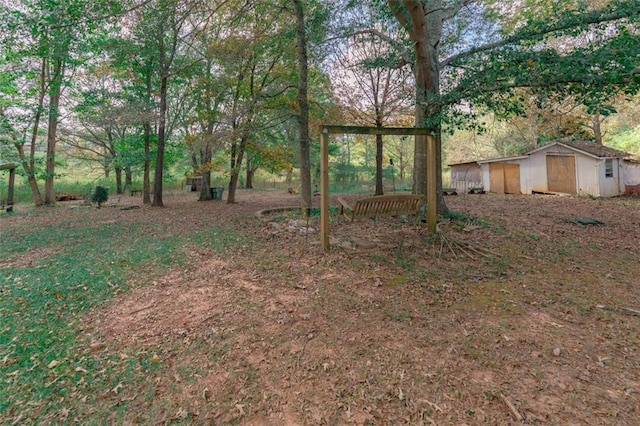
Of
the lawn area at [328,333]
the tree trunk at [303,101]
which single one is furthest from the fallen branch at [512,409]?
the tree trunk at [303,101]

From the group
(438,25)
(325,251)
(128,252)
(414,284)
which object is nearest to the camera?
(414,284)

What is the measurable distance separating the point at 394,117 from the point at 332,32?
256 inches

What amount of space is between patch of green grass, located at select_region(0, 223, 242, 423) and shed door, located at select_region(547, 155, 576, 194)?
16.6m

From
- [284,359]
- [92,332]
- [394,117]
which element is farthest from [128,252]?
[394,117]

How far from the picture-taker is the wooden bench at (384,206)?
4820mm

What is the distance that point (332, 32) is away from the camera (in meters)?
7.74

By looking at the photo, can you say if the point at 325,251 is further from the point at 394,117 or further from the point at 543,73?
the point at 394,117

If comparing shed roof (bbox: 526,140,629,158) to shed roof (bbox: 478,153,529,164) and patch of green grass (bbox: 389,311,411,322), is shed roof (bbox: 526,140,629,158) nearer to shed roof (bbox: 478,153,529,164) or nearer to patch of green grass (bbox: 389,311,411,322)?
shed roof (bbox: 478,153,529,164)

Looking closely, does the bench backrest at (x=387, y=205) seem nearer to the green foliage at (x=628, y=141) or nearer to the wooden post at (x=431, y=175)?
the wooden post at (x=431, y=175)

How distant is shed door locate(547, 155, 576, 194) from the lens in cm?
1498

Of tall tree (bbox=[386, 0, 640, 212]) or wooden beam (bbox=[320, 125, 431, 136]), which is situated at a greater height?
tall tree (bbox=[386, 0, 640, 212])

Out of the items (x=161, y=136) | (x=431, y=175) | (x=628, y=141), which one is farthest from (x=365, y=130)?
(x=628, y=141)

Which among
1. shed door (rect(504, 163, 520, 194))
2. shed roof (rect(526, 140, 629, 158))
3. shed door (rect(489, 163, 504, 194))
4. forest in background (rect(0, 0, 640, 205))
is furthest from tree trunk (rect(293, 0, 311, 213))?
shed door (rect(489, 163, 504, 194))

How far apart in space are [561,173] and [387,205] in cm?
1527
